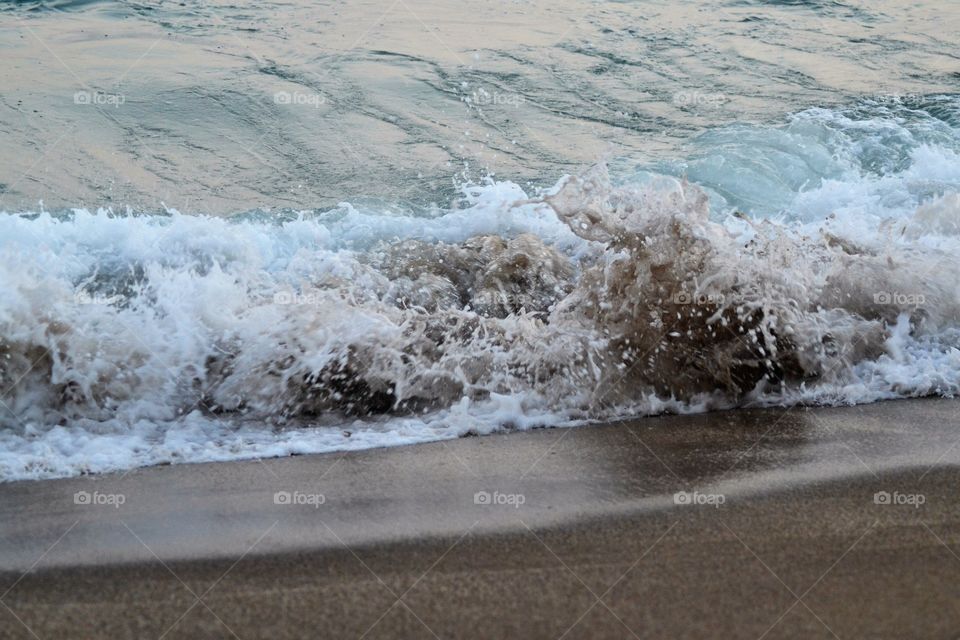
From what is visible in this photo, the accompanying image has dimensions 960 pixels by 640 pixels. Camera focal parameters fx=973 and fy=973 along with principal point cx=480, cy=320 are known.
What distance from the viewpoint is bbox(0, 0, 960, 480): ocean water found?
4363 millimetres

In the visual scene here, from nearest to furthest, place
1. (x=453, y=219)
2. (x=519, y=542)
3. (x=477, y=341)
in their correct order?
(x=519, y=542), (x=477, y=341), (x=453, y=219)

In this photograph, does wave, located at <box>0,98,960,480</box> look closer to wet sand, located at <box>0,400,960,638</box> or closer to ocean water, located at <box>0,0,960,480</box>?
ocean water, located at <box>0,0,960,480</box>

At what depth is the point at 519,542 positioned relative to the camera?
120 inches

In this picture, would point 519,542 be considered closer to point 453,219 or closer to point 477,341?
point 477,341

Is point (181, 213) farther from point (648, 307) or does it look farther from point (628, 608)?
point (628, 608)

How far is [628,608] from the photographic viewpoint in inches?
107

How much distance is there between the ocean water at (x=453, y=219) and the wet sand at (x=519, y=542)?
0.41m

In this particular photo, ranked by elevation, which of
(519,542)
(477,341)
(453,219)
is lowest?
(453,219)

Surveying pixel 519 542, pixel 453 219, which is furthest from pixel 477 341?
pixel 453 219

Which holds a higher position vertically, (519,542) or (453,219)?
(519,542)

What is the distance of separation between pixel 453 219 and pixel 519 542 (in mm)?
3957

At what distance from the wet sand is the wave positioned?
384 millimetres

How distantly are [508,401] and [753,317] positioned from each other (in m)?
1.31

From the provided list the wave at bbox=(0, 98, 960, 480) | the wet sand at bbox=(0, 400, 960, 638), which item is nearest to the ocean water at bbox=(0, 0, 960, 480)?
the wave at bbox=(0, 98, 960, 480)
